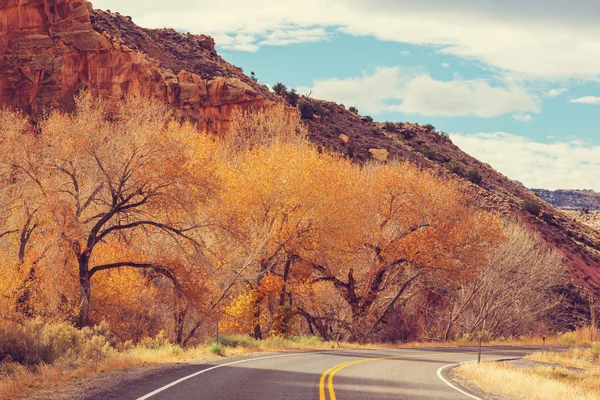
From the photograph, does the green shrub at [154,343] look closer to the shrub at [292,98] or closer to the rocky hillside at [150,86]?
the rocky hillside at [150,86]

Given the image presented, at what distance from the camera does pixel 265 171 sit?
118 feet

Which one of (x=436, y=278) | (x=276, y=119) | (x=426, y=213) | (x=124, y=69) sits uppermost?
(x=124, y=69)

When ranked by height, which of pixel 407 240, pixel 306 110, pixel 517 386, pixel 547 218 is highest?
pixel 306 110

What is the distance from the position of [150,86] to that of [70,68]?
30.7 ft

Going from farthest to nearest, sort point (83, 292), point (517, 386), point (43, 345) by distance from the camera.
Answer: point (83, 292) < point (43, 345) < point (517, 386)

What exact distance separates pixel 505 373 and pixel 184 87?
238ft

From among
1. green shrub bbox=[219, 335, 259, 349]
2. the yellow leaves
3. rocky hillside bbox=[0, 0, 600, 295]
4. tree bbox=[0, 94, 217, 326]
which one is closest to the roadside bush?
tree bbox=[0, 94, 217, 326]

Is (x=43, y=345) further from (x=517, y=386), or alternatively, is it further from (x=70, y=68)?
(x=70, y=68)

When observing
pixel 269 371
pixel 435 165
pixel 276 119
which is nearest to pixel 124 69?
pixel 276 119

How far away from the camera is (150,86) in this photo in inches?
3295

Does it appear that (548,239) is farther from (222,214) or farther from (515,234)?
(222,214)

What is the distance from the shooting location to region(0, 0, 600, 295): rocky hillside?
7938 centimetres

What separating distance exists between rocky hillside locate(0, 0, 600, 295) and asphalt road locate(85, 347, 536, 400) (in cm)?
5703

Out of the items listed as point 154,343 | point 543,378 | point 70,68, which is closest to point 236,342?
point 154,343
